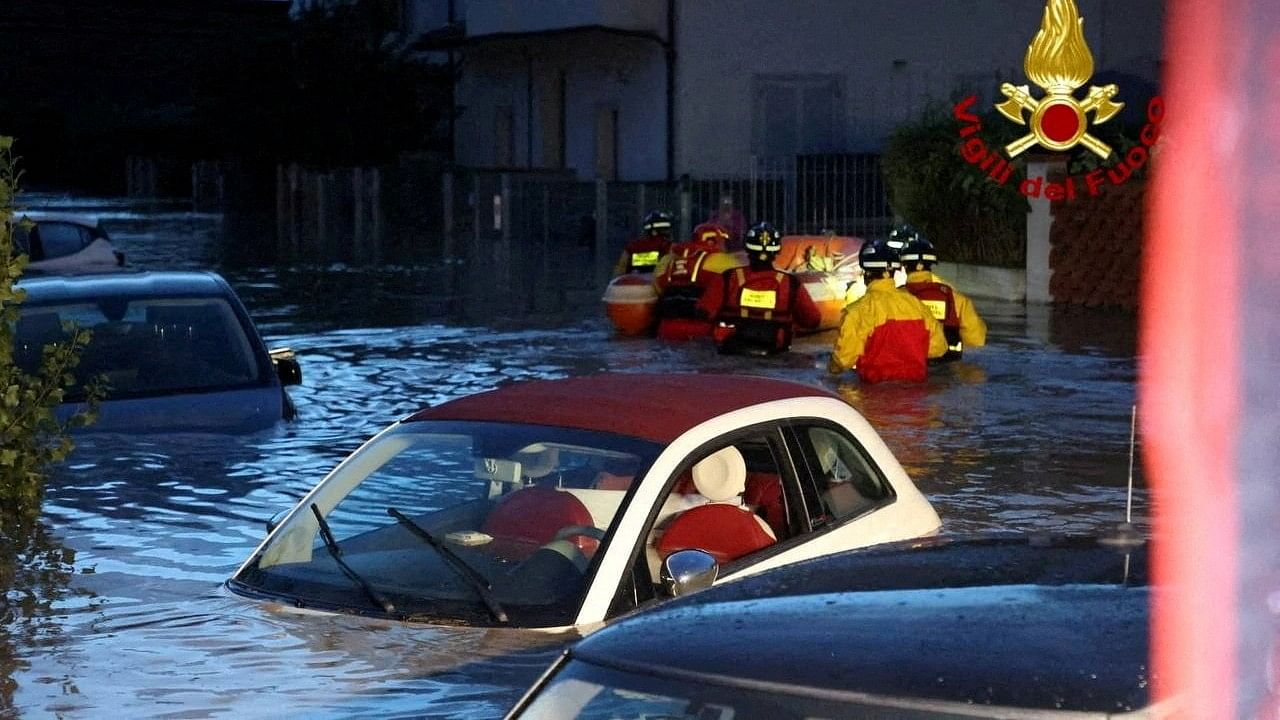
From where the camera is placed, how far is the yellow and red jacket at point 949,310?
17.0m

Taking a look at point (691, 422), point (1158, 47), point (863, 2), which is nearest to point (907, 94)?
point (863, 2)

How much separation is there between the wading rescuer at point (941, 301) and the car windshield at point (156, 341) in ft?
23.6

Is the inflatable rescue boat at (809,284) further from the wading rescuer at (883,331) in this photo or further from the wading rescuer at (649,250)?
the wading rescuer at (883,331)

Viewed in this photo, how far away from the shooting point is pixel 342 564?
6277 mm

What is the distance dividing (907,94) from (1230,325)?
72.3 ft

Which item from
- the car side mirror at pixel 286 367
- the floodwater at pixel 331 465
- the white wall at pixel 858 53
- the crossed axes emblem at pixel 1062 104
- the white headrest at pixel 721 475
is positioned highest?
the white wall at pixel 858 53

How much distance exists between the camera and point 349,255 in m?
36.5

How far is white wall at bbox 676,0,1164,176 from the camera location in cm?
3831

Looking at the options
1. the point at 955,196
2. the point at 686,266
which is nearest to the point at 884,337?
the point at 686,266

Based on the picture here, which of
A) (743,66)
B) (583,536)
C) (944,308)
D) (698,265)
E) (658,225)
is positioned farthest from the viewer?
(743,66)

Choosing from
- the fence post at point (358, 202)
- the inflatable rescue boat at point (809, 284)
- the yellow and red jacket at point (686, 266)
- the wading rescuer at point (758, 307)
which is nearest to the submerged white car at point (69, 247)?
the inflatable rescue boat at point (809, 284)

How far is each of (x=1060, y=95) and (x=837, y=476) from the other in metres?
19.1

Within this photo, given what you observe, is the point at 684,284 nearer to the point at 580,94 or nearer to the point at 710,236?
the point at 710,236

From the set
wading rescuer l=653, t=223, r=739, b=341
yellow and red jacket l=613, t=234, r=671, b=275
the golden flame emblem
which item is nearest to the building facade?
Result: the golden flame emblem
